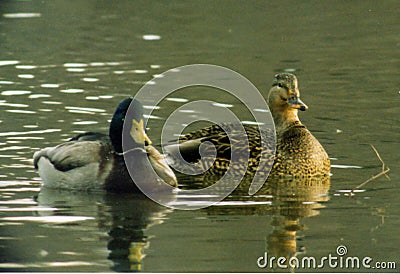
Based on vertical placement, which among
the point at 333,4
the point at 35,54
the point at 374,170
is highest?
the point at 333,4

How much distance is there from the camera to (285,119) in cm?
1214

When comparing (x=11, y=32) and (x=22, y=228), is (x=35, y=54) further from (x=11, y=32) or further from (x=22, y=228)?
(x=22, y=228)

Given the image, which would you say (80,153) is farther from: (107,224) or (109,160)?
(107,224)

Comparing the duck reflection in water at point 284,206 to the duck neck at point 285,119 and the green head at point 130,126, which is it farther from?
the green head at point 130,126

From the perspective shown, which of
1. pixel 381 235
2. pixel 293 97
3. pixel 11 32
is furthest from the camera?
pixel 11 32

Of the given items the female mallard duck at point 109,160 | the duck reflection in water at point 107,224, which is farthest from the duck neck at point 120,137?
the duck reflection in water at point 107,224

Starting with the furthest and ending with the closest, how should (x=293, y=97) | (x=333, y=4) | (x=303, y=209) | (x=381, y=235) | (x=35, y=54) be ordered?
(x=333, y=4) < (x=35, y=54) < (x=293, y=97) < (x=303, y=209) < (x=381, y=235)

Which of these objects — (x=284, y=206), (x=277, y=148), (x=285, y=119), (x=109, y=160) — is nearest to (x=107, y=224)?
(x=109, y=160)

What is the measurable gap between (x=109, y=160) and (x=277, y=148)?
2.02 m

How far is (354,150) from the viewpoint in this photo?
39.8 feet

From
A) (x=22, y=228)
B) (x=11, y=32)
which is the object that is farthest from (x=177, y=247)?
(x=11, y=32)

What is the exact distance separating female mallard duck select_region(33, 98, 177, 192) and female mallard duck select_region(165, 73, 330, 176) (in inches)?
34.8

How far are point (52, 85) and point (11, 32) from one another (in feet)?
14.2

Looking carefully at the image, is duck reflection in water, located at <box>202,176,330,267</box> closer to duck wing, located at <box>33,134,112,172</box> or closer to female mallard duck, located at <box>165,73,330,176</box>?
female mallard duck, located at <box>165,73,330,176</box>
